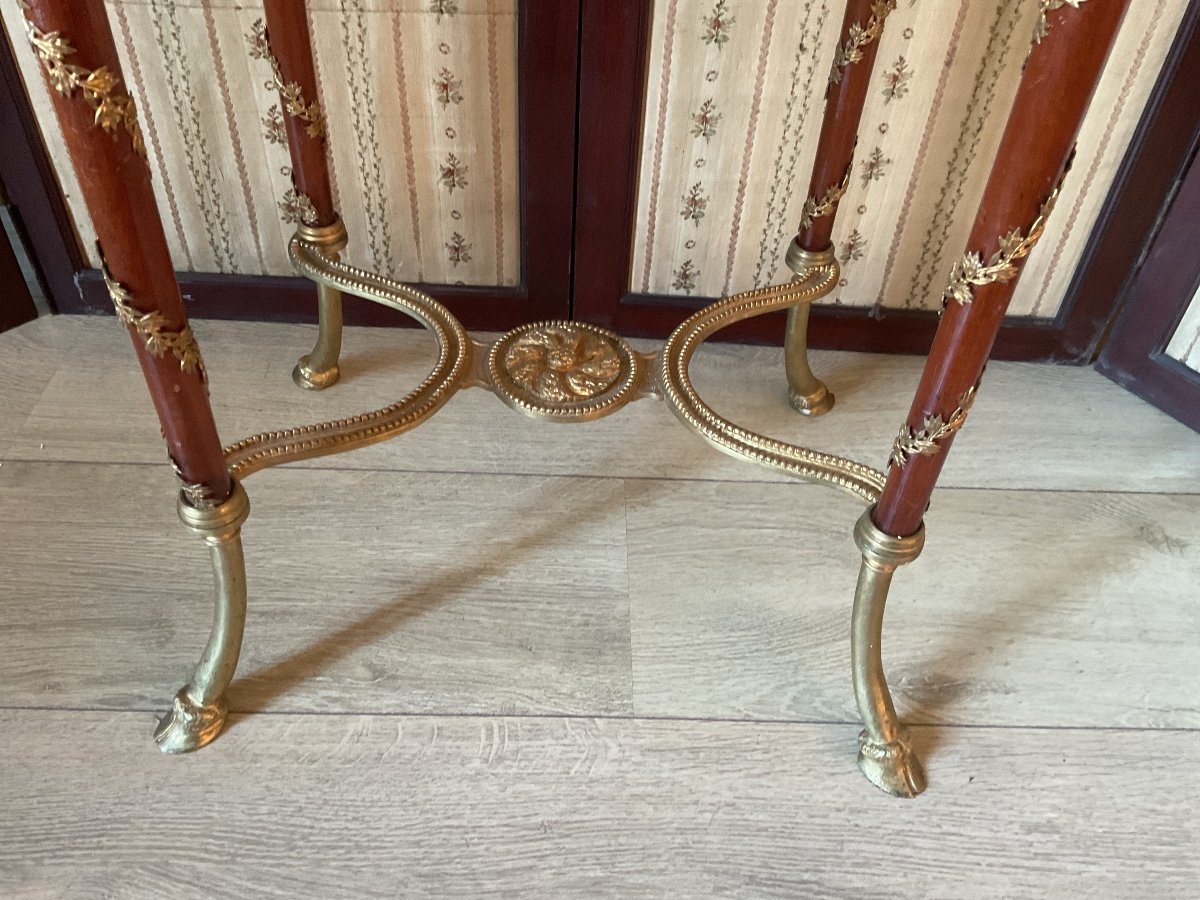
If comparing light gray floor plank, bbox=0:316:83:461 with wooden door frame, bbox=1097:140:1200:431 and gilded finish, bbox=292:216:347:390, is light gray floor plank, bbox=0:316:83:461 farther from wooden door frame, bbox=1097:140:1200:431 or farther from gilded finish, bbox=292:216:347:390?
wooden door frame, bbox=1097:140:1200:431

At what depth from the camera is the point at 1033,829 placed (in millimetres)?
685

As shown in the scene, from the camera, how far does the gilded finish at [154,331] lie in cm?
53

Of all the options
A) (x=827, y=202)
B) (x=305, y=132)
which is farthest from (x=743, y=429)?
(x=305, y=132)

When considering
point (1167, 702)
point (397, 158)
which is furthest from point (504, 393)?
point (1167, 702)

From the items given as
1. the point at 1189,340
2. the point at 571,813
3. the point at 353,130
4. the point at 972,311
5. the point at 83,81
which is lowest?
the point at 571,813

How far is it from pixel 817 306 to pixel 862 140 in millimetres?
206

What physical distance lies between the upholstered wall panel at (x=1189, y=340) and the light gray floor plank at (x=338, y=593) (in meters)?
0.67

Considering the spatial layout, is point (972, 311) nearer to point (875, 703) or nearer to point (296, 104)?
point (875, 703)

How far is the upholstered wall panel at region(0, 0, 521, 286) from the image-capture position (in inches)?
35.5

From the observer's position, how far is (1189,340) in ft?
3.40

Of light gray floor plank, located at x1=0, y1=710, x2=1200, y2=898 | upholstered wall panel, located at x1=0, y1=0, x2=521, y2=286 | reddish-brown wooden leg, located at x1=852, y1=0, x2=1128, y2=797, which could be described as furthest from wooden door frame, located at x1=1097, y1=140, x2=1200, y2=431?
upholstered wall panel, located at x1=0, y1=0, x2=521, y2=286

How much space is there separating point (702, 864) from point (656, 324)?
64cm

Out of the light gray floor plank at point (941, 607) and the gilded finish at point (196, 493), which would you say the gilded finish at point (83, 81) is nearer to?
the gilded finish at point (196, 493)

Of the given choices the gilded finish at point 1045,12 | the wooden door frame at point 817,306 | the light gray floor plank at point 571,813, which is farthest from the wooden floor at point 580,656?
the gilded finish at point 1045,12
